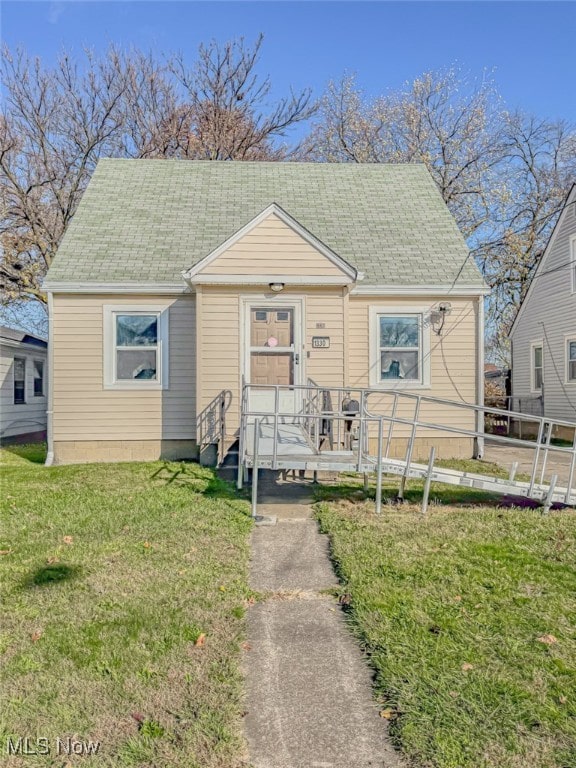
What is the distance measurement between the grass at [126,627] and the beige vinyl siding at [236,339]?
10.4 feet

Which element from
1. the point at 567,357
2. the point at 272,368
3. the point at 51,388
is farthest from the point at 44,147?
the point at 567,357

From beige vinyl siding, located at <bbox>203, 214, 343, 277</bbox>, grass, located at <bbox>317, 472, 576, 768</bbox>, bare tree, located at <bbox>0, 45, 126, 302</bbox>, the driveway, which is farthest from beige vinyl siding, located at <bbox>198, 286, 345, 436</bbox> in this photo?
bare tree, located at <bbox>0, 45, 126, 302</bbox>

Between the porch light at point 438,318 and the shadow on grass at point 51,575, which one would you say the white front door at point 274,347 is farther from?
the shadow on grass at point 51,575

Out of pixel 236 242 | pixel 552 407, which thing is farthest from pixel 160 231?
pixel 552 407

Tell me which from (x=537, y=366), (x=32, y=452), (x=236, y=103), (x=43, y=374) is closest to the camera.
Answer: (x=32, y=452)

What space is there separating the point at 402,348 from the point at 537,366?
913 centimetres

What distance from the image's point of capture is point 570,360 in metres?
15.0

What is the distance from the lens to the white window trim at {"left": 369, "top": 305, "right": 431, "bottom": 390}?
32.9 ft

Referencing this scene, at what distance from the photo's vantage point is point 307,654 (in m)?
3.09

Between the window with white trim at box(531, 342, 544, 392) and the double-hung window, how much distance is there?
15.8 m

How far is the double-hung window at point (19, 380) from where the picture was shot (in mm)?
14625

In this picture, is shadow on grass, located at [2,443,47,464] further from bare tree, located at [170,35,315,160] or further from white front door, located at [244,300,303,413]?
bare tree, located at [170,35,315,160]

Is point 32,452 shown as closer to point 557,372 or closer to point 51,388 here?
point 51,388

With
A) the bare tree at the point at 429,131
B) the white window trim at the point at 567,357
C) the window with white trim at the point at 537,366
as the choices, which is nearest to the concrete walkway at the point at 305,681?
the white window trim at the point at 567,357
